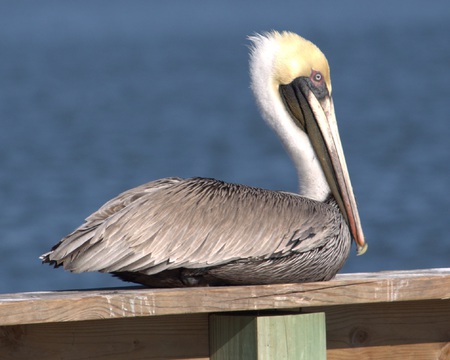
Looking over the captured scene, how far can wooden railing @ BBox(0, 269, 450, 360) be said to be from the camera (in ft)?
12.0

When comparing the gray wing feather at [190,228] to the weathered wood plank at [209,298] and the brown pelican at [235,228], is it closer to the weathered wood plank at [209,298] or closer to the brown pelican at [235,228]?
the brown pelican at [235,228]

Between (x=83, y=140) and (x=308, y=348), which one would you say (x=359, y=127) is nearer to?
(x=83, y=140)

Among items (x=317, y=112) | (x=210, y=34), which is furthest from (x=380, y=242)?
(x=210, y=34)

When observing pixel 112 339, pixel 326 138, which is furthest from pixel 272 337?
pixel 326 138

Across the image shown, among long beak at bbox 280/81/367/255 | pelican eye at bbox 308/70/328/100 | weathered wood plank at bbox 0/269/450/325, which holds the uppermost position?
pelican eye at bbox 308/70/328/100

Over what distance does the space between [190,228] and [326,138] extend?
33.9 inches

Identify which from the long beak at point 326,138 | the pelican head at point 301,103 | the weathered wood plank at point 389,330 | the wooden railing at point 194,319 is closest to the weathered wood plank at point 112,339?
the wooden railing at point 194,319

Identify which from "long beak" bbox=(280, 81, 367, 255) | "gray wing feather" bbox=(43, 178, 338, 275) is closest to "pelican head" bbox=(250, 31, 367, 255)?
"long beak" bbox=(280, 81, 367, 255)

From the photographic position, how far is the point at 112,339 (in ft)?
12.6

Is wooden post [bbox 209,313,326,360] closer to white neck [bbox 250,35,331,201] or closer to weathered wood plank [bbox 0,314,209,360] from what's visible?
weathered wood plank [bbox 0,314,209,360]

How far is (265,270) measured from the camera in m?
4.52

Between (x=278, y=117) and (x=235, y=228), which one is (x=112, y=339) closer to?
(x=235, y=228)

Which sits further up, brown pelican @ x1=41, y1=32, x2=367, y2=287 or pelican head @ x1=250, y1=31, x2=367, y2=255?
pelican head @ x1=250, y1=31, x2=367, y2=255

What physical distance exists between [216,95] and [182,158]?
16.0m
